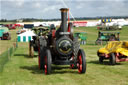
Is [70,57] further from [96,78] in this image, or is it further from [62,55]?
[96,78]

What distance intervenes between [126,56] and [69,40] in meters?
4.43

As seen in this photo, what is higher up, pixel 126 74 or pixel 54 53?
pixel 54 53

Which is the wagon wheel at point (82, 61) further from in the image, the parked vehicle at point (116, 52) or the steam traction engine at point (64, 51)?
the parked vehicle at point (116, 52)

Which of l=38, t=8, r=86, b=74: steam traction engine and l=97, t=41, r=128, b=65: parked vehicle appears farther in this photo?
l=97, t=41, r=128, b=65: parked vehicle

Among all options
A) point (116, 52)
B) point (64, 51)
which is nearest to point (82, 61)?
point (64, 51)

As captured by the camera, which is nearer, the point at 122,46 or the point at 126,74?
the point at 126,74

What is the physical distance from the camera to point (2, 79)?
1032 centimetres

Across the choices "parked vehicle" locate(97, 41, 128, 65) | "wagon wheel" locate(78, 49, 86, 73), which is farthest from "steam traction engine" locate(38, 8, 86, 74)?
"parked vehicle" locate(97, 41, 128, 65)

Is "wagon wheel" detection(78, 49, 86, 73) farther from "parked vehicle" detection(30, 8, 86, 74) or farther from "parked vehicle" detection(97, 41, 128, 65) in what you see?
"parked vehicle" detection(97, 41, 128, 65)

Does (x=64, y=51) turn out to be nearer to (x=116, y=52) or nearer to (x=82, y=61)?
(x=82, y=61)

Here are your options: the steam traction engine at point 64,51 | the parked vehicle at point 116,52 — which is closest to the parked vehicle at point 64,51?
the steam traction engine at point 64,51

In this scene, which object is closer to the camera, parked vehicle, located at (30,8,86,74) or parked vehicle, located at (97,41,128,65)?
parked vehicle, located at (30,8,86,74)

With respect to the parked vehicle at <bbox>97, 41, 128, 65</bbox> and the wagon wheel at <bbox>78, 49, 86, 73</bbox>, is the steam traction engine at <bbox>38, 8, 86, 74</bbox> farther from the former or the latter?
the parked vehicle at <bbox>97, 41, 128, 65</bbox>

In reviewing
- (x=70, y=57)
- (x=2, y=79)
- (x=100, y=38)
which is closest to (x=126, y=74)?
(x=70, y=57)
